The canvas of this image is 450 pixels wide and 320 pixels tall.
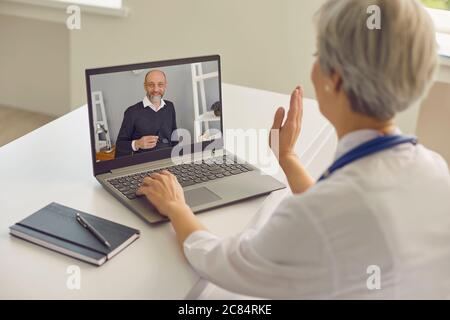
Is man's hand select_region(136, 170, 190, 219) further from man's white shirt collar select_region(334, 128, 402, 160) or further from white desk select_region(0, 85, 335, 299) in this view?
man's white shirt collar select_region(334, 128, 402, 160)

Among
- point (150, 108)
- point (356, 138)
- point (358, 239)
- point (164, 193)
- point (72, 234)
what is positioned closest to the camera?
point (358, 239)

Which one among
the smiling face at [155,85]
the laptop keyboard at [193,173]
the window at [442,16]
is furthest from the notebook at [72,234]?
the window at [442,16]

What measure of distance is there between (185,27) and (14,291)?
7.78 feet

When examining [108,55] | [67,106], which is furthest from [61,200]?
[67,106]

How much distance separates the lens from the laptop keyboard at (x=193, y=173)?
1336 mm

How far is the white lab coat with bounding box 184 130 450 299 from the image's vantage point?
865 millimetres

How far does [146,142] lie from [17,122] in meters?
2.56

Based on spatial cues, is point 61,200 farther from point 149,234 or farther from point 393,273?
point 393,273

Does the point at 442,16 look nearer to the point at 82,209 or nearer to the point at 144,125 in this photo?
the point at 144,125

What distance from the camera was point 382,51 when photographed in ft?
2.93

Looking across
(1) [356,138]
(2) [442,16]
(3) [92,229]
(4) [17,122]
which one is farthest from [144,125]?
(4) [17,122]

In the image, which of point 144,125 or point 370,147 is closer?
point 370,147

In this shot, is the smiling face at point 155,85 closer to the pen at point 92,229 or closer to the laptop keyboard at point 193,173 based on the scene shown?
the laptop keyboard at point 193,173

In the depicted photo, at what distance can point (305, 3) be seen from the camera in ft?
9.40
